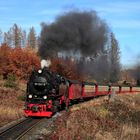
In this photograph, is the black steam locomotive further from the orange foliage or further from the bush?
the orange foliage

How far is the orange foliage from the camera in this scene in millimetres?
71244

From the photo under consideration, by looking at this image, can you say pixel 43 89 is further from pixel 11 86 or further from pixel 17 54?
pixel 17 54

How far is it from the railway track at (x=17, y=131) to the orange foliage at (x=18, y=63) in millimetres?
50633

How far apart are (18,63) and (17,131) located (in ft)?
188

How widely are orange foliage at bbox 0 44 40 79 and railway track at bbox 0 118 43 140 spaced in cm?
5063

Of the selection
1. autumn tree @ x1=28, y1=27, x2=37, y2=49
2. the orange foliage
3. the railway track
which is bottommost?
the railway track

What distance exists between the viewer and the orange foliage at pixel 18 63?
71.2 m

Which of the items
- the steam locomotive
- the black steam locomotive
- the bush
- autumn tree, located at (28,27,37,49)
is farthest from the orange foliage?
autumn tree, located at (28,27,37,49)

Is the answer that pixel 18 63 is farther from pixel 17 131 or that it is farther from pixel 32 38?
pixel 32 38

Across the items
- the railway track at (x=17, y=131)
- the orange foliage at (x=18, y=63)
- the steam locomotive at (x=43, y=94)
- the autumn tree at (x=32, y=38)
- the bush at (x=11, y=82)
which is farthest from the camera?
the autumn tree at (x=32, y=38)

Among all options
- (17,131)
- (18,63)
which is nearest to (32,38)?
(18,63)

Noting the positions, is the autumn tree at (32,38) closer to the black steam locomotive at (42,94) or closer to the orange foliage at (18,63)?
the orange foliage at (18,63)

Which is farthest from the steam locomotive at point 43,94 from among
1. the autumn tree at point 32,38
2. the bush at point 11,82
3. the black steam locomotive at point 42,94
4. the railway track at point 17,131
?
the autumn tree at point 32,38

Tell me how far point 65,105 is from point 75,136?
15.1 m
